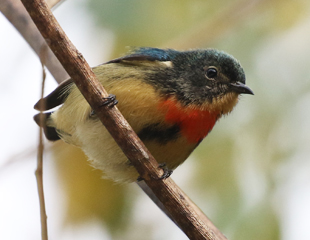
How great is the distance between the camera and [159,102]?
301 centimetres

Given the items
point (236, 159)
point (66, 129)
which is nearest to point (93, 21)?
point (66, 129)

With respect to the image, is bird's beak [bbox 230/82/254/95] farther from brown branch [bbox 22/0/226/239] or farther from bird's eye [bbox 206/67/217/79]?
brown branch [bbox 22/0/226/239]

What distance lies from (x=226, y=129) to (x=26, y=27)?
2.28 m

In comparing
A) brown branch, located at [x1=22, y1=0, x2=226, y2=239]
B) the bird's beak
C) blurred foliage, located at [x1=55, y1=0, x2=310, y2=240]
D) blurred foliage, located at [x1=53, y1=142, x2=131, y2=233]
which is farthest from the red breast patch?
blurred foliage, located at [x1=53, y1=142, x2=131, y2=233]

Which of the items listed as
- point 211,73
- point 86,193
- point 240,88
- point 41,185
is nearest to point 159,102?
point 211,73

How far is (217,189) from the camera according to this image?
4.25m

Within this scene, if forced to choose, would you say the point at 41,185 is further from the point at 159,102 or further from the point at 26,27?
the point at 26,27

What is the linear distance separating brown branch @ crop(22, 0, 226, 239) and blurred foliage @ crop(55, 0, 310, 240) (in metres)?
1.36

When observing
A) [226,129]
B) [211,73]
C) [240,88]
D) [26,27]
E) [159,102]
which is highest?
[26,27]

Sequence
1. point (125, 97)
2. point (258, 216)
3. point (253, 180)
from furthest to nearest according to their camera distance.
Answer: point (253, 180) → point (258, 216) → point (125, 97)

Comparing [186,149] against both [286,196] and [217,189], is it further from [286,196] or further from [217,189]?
[286,196]

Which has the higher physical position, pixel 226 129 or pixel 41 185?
pixel 41 185

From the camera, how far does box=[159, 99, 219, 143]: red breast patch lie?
3020mm

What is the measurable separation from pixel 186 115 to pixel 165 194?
0.74 m
